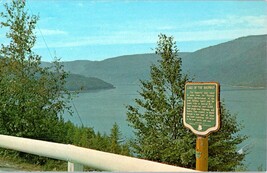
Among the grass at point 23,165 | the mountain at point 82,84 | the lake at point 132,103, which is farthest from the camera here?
the mountain at point 82,84

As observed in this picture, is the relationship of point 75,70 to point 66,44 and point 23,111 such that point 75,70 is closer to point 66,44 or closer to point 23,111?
point 66,44

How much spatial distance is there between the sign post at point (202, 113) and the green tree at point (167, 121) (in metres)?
4.71

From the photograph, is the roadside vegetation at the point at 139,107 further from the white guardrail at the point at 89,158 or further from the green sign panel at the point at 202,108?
the green sign panel at the point at 202,108

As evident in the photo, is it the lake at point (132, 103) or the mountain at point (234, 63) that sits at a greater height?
the mountain at point (234, 63)

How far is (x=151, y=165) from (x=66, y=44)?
5.72 m

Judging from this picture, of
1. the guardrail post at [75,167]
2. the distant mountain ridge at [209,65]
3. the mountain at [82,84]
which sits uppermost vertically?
the distant mountain ridge at [209,65]

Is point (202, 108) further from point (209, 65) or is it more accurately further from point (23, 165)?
point (209, 65)

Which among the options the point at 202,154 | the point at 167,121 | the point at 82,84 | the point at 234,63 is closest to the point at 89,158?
the point at 202,154

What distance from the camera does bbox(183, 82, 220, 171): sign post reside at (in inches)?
123

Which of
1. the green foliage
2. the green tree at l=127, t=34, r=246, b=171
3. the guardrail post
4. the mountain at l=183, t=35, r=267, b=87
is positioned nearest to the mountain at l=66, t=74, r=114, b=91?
the green foliage

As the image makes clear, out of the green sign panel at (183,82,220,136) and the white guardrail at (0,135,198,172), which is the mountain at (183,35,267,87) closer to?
the white guardrail at (0,135,198,172)

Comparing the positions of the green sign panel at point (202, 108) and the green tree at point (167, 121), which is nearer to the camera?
the green sign panel at point (202, 108)

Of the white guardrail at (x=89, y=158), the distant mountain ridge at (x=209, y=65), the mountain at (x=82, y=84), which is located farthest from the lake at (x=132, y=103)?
the white guardrail at (x=89, y=158)

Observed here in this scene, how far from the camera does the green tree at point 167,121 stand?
26.7 feet
